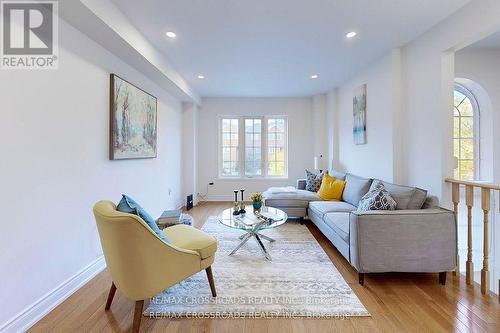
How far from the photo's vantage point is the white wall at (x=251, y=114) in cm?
626

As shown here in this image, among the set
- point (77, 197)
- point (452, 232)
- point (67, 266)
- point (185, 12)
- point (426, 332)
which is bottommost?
point (426, 332)

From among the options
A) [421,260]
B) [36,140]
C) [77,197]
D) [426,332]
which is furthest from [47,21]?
[421,260]

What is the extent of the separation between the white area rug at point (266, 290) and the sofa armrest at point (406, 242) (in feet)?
1.33


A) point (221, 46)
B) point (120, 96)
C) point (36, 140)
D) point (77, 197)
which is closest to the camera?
point (36, 140)

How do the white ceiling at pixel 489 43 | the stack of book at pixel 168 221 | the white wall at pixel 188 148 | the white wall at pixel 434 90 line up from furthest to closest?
the white wall at pixel 188 148, the stack of book at pixel 168 221, the white ceiling at pixel 489 43, the white wall at pixel 434 90

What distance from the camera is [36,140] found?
6.25 feet

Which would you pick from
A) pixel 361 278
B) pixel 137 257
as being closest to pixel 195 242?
pixel 137 257

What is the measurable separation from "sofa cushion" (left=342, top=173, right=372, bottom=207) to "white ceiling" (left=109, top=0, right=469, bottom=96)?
182cm

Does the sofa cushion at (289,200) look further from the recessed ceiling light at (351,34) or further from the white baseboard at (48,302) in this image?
the white baseboard at (48,302)

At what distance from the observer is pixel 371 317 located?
1860 mm

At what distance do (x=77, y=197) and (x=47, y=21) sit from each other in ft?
4.92

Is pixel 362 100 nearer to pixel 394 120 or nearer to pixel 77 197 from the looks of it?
pixel 394 120

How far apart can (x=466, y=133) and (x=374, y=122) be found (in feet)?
4.42

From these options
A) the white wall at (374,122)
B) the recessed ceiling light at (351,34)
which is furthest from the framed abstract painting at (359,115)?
the recessed ceiling light at (351,34)
